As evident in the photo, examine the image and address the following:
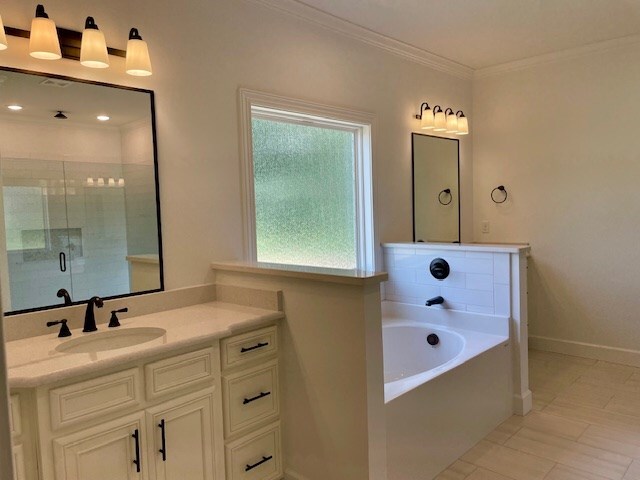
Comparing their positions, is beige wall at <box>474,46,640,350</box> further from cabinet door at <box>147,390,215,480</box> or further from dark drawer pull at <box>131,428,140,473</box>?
dark drawer pull at <box>131,428,140,473</box>

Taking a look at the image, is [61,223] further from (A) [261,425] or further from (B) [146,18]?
(A) [261,425]

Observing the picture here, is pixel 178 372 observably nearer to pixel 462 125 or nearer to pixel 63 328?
pixel 63 328

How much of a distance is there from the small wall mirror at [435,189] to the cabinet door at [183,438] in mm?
2423

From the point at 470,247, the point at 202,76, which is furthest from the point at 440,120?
the point at 202,76

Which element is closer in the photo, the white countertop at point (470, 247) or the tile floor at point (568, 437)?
the tile floor at point (568, 437)

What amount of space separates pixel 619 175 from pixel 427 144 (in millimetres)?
1480

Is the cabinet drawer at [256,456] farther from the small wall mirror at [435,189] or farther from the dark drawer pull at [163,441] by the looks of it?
the small wall mirror at [435,189]

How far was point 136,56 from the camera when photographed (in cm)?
210

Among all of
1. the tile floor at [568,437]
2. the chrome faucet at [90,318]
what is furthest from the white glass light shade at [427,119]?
the chrome faucet at [90,318]

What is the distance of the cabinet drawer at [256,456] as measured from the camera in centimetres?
209

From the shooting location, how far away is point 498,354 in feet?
9.39

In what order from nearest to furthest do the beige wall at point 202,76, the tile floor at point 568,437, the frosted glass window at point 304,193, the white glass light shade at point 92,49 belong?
the white glass light shade at point 92,49 → the beige wall at point 202,76 → the tile floor at point 568,437 → the frosted glass window at point 304,193

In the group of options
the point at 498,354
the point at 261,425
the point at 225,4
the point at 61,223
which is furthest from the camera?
the point at 498,354

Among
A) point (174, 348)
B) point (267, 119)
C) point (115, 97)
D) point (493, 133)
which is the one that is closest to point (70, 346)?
point (174, 348)
